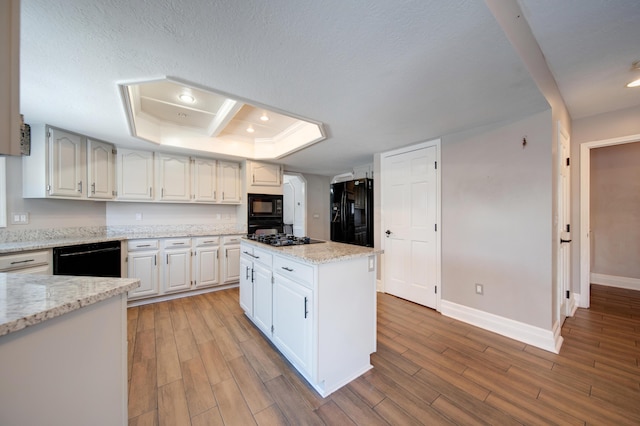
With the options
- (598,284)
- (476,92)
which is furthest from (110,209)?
(598,284)

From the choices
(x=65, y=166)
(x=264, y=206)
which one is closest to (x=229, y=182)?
(x=264, y=206)

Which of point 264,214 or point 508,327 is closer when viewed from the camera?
point 508,327

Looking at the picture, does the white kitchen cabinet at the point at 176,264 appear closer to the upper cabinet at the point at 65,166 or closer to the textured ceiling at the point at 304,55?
the upper cabinet at the point at 65,166

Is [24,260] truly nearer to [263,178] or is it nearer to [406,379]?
[263,178]

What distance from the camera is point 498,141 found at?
237 cm

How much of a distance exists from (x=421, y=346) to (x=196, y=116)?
3.67m

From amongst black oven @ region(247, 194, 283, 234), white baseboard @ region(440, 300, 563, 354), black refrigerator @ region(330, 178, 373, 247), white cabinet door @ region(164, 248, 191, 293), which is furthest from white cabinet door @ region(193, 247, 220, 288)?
white baseboard @ region(440, 300, 563, 354)

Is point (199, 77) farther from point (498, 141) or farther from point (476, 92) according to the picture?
point (498, 141)

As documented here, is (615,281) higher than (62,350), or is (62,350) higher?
(62,350)

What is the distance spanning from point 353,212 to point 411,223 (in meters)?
1.12

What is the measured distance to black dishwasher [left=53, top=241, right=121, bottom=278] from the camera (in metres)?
2.35

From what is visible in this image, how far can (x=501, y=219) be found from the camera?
235 cm

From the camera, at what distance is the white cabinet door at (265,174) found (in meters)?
4.08

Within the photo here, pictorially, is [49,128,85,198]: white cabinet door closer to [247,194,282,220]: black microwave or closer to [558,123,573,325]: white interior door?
[247,194,282,220]: black microwave
